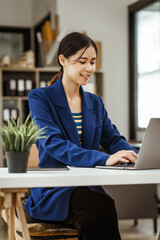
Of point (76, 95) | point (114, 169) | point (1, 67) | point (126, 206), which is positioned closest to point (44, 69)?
point (1, 67)

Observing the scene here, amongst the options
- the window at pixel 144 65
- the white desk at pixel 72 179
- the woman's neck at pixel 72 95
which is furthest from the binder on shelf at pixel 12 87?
the white desk at pixel 72 179

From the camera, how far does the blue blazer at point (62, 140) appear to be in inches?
61.0

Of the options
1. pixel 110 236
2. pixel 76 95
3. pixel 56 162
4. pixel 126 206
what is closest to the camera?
pixel 110 236

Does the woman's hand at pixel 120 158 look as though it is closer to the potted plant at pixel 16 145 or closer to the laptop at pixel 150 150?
the laptop at pixel 150 150

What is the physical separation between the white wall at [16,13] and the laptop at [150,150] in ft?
17.7

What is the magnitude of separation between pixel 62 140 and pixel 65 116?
19cm

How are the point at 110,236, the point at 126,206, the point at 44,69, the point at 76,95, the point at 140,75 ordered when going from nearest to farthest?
the point at 110,236, the point at 76,95, the point at 126,206, the point at 44,69, the point at 140,75

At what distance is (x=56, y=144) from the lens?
5.25 ft

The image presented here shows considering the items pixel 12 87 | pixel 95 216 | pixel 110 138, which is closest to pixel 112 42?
pixel 12 87

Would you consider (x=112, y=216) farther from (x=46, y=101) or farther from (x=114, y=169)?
(x=46, y=101)

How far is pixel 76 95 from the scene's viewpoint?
1.91m

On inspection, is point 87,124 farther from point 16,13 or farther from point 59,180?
point 16,13

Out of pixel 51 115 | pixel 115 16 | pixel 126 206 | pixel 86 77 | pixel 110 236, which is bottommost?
pixel 126 206

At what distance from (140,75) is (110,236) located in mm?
3711
